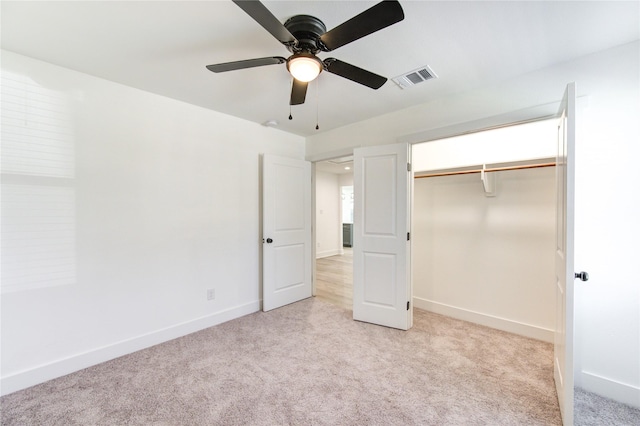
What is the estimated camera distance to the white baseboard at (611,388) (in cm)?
183

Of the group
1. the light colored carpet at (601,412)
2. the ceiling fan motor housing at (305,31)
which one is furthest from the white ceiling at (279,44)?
the light colored carpet at (601,412)

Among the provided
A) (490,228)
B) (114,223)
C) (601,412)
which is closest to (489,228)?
(490,228)

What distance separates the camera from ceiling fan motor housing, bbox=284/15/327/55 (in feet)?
5.13

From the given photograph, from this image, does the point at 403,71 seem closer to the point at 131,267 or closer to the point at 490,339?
the point at 490,339

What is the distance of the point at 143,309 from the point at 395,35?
311cm

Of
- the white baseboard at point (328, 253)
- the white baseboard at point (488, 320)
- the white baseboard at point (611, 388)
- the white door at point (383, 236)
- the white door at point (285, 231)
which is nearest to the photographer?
the white baseboard at point (611, 388)

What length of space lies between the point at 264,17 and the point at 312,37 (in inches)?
16.8

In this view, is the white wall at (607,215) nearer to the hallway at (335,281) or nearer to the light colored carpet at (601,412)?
the light colored carpet at (601,412)

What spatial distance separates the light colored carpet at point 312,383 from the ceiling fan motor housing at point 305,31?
7.34ft

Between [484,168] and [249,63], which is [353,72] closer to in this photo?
[249,63]

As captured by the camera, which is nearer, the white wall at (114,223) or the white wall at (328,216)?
the white wall at (114,223)

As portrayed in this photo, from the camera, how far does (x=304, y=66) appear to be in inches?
63.1

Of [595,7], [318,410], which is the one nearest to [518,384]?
[318,410]

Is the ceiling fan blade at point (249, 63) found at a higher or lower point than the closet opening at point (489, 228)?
higher
